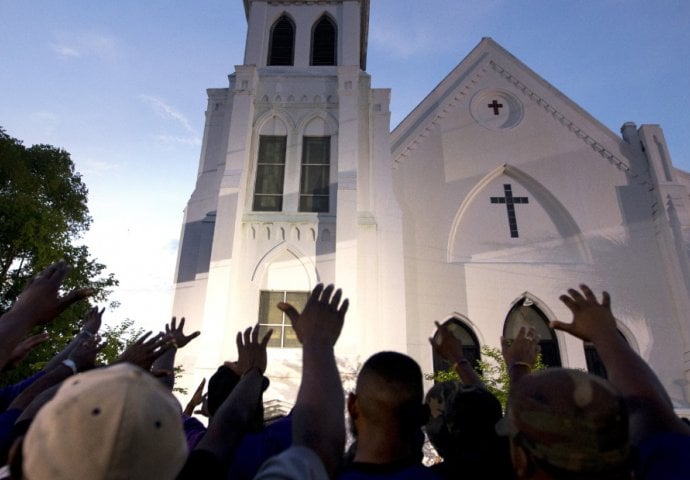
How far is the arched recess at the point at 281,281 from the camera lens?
1099 centimetres

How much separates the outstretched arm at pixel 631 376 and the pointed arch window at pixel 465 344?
9.54m

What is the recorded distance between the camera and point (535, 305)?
40.0 feet

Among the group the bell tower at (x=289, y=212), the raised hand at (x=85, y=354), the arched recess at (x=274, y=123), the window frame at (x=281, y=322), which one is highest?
the arched recess at (x=274, y=123)

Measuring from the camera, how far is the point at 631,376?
1.69 meters

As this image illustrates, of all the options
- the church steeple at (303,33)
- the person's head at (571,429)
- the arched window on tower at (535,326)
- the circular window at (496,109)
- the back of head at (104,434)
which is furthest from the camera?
the church steeple at (303,33)

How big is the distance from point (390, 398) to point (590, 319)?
114cm

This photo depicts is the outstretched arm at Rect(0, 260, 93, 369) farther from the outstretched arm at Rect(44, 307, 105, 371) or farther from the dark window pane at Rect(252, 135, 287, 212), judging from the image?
the dark window pane at Rect(252, 135, 287, 212)

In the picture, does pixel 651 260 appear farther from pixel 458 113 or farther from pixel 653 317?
pixel 458 113

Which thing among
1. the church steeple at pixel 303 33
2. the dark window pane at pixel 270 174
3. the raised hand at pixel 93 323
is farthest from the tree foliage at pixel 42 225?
the raised hand at pixel 93 323

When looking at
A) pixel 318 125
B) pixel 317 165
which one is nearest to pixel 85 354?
pixel 317 165

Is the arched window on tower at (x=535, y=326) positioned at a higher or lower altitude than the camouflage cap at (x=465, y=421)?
higher

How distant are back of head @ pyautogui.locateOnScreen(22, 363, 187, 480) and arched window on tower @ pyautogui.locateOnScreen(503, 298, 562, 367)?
1182cm

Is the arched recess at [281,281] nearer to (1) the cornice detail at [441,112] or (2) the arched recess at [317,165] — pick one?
(2) the arched recess at [317,165]

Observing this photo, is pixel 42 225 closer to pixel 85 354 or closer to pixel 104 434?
pixel 85 354
